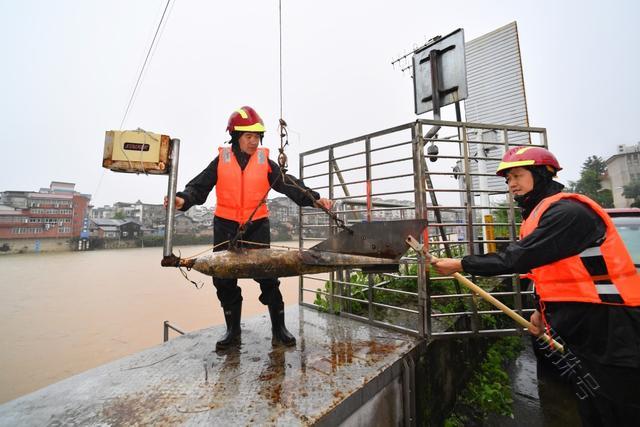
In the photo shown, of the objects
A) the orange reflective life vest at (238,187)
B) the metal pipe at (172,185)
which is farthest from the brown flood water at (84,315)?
the metal pipe at (172,185)

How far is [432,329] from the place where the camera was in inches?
101

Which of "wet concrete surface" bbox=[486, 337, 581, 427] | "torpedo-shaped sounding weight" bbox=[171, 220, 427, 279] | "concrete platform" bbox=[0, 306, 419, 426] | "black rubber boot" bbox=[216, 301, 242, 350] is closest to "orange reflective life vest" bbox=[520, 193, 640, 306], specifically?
"torpedo-shaped sounding weight" bbox=[171, 220, 427, 279]

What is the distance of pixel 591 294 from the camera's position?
4.61ft

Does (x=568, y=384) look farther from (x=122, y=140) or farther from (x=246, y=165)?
(x=122, y=140)

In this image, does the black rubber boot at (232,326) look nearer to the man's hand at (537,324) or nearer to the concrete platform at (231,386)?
the concrete platform at (231,386)

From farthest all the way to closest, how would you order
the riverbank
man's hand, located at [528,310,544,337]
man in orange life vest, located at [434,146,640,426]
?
the riverbank, man's hand, located at [528,310,544,337], man in orange life vest, located at [434,146,640,426]

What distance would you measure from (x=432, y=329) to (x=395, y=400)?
803 millimetres

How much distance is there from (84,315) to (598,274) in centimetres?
1575

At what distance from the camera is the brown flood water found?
7348 mm

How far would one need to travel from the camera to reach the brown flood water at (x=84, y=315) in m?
7.35

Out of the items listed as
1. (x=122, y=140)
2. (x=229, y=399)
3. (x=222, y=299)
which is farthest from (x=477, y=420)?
(x=122, y=140)

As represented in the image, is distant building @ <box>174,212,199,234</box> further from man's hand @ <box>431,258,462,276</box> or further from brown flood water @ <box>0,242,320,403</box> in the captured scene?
man's hand @ <box>431,258,462,276</box>

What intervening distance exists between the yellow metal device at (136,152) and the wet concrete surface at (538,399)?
3.68 meters

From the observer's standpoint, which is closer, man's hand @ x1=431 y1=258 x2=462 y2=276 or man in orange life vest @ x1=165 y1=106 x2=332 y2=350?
man's hand @ x1=431 y1=258 x2=462 y2=276
